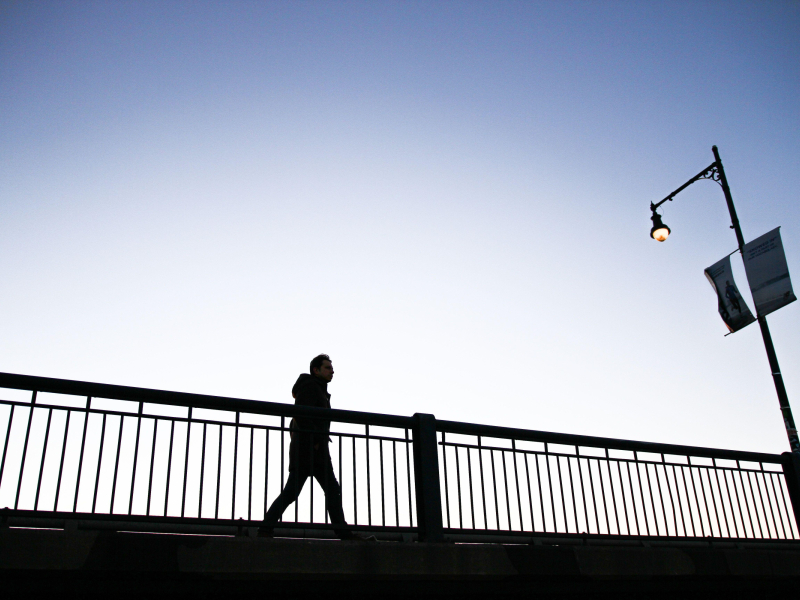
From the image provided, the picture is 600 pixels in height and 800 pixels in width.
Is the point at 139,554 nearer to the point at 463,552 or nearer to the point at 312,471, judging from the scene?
the point at 312,471

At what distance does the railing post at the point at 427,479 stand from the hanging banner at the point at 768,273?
23.8 feet

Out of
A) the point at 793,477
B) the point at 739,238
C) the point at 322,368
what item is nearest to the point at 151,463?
the point at 322,368

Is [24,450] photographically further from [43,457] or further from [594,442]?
[594,442]

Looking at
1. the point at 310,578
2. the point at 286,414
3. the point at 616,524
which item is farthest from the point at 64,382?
the point at 616,524

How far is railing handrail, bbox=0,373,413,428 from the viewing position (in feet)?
17.1

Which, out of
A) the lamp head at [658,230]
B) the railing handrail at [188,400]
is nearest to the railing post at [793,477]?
the lamp head at [658,230]

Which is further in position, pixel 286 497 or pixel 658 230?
pixel 658 230

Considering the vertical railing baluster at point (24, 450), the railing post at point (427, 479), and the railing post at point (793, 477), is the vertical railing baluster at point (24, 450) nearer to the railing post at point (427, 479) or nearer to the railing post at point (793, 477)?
the railing post at point (427, 479)

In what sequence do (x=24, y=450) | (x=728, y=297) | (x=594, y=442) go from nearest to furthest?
(x=24, y=450) → (x=594, y=442) → (x=728, y=297)

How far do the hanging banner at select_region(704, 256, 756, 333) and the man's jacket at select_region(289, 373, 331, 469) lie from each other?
791 cm

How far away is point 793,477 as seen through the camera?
30.9ft

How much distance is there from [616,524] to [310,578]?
12.9 feet

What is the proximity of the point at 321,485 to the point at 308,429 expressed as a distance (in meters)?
0.54

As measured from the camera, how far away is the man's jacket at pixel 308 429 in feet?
20.5
